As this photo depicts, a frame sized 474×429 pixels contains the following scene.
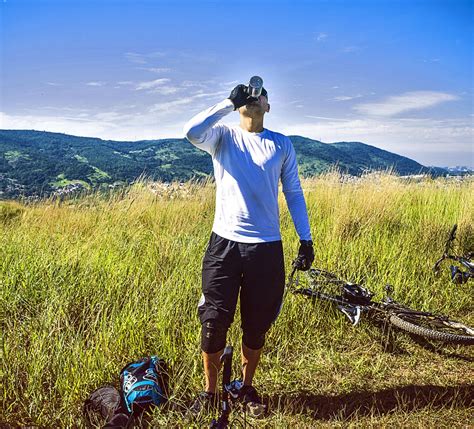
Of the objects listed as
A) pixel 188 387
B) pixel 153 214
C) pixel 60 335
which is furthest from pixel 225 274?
pixel 153 214

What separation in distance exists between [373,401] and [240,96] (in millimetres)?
2332

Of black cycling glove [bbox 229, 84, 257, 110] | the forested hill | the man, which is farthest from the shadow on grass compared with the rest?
the forested hill

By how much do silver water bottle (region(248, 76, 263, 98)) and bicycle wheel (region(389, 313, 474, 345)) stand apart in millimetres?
2461

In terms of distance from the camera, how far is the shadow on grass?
2824mm

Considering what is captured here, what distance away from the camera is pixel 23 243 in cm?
491

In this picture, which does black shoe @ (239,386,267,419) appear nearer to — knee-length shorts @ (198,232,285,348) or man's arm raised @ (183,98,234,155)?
knee-length shorts @ (198,232,285,348)

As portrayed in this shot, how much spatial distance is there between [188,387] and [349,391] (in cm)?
121

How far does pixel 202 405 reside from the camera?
101 inches

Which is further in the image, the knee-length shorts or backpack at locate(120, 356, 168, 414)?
backpack at locate(120, 356, 168, 414)

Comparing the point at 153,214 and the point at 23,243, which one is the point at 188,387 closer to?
the point at 23,243

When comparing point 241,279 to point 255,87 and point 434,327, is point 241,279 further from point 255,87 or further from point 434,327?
point 434,327

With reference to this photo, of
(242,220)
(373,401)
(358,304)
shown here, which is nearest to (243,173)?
(242,220)

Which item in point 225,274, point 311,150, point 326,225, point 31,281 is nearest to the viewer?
point 225,274

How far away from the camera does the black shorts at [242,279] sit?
2.44 meters
